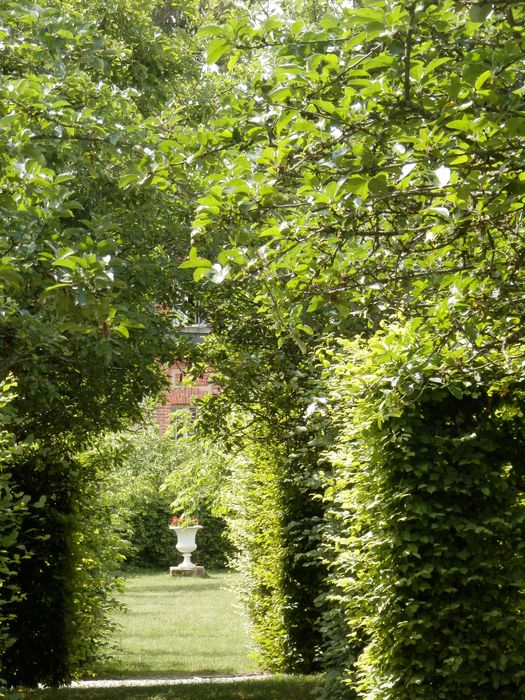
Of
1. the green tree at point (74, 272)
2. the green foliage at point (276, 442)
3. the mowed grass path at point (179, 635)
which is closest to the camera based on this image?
the green tree at point (74, 272)

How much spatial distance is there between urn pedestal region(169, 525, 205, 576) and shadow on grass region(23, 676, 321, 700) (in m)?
14.1

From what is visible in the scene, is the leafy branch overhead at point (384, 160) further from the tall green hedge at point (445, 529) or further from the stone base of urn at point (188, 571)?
the stone base of urn at point (188, 571)

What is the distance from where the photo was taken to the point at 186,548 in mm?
24219

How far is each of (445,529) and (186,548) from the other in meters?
19.4

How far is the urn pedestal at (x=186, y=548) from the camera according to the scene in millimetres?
24000

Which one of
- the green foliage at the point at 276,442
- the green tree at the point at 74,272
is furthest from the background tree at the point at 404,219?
the green foliage at the point at 276,442

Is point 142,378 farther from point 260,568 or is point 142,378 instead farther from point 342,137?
point 342,137

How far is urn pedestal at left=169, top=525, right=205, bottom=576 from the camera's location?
24.0 m

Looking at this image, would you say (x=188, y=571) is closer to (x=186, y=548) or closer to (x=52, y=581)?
(x=186, y=548)

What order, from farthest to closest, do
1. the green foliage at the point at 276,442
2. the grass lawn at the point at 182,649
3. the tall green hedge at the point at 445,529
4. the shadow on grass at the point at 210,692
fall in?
the green foliage at the point at 276,442 → the grass lawn at the point at 182,649 → the shadow on grass at the point at 210,692 → the tall green hedge at the point at 445,529

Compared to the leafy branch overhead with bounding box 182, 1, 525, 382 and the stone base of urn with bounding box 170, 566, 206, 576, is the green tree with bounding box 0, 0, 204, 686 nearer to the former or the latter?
the leafy branch overhead with bounding box 182, 1, 525, 382

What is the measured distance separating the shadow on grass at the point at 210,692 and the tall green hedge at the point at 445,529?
137 inches

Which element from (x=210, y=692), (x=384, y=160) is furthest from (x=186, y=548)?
(x=384, y=160)

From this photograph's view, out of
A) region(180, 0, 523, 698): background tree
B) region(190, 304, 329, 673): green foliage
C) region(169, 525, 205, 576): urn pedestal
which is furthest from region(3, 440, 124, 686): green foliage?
region(169, 525, 205, 576): urn pedestal
